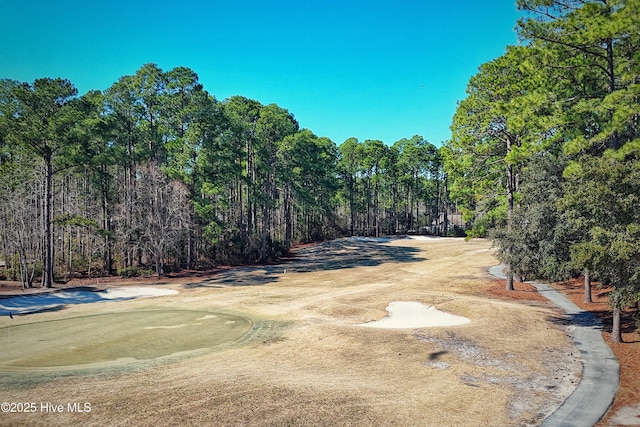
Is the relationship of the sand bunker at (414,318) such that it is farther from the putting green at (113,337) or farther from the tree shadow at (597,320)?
the putting green at (113,337)

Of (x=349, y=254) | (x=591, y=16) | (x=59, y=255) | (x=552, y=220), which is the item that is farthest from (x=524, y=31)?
(x=59, y=255)

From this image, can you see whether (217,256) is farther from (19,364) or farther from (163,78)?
(19,364)

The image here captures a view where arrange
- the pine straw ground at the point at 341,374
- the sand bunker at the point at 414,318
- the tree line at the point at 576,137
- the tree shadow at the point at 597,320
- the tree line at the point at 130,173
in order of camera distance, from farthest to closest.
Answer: the tree line at the point at 130,173
the sand bunker at the point at 414,318
the tree shadow at the point at 597,320
the tree line at the point at 576,137
the pine straw ground at the point at 341,374

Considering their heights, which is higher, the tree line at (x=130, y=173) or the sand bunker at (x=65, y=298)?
the tree line at (x=130, y=173)

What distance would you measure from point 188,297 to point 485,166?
21659mm

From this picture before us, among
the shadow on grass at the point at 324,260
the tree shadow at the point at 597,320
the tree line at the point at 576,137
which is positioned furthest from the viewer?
the shadow on grass at the point at 324,260

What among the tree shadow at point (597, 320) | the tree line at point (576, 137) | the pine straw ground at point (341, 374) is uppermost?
the tree line at point (576, 137)

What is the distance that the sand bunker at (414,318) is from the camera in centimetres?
1811

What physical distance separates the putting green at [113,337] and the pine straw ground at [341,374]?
0.80 m

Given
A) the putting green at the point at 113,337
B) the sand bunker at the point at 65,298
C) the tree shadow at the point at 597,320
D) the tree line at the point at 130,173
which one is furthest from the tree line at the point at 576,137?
the tree line at the point at 130,173

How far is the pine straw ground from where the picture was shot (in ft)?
29.8

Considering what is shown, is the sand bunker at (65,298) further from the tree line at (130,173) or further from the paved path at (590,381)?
the paved path at (590,381)

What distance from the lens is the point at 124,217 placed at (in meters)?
32.2

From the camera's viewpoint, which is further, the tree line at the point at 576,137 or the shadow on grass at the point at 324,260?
the shadow on grass at the point at 324,260
